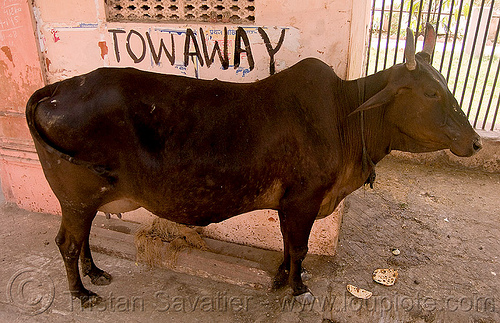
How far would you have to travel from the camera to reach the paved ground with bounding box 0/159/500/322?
124 inches

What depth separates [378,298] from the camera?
3236mm

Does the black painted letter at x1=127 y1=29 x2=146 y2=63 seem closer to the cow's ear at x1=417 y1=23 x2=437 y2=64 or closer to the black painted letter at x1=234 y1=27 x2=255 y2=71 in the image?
the black painted letter at x1=234 y1=27 x2=255 y2=71

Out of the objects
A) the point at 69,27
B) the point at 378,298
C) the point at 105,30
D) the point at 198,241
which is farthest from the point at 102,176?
the point at 378,298

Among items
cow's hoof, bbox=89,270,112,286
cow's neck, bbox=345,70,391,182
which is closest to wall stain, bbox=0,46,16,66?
cow's hoof, bbox=89,270,112,286

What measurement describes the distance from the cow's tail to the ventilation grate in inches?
50.9

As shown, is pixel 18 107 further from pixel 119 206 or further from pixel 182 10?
pixel 182 10

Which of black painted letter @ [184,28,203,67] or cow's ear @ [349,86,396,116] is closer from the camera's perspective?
cow's ear @ [349,86,396,116]

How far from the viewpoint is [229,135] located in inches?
109

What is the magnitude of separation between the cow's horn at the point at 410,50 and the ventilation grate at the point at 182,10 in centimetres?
141

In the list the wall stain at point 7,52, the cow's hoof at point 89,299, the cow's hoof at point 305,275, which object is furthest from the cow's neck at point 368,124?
the wall stain at point 7,52

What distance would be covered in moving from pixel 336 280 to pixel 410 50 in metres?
2.07

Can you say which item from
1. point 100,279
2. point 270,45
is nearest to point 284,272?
point 100,279

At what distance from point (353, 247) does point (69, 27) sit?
3.71 m

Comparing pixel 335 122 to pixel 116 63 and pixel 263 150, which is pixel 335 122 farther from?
pixel 116 63
